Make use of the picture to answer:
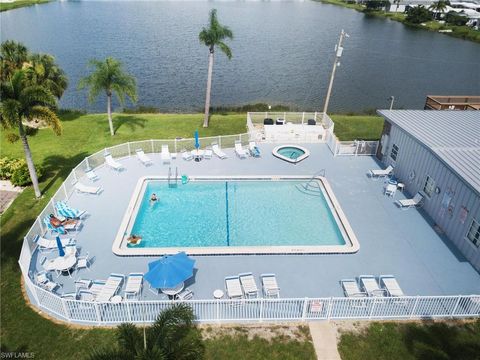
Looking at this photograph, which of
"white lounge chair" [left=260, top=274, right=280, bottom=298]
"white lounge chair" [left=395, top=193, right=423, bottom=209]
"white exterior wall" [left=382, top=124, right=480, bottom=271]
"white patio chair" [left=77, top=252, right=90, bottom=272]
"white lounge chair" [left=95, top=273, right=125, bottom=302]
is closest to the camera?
"white lounge chair" [left=95, top=273, right=125, bottom=302]

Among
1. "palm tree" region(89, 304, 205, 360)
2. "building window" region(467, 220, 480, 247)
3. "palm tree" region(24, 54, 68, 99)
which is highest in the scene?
"palm tree" region(24, 54, 68, 99)

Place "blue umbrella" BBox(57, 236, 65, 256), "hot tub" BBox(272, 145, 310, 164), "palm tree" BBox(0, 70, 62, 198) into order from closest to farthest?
1. "blue umbrella" BBox(57, 236, 65, 256)
2. "palm tree" BBox(0, 70, 62, 198)
3. "hot tub" BBox(272, 145, 310, 164)

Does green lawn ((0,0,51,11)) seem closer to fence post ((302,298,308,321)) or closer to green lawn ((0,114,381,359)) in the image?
green lawn ((0,114,381,359))

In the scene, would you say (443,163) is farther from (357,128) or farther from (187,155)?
(187,155)

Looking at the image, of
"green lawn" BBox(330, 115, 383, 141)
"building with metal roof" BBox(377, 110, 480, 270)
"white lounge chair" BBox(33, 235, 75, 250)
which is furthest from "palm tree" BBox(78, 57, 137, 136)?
"building with metal roof" BBox(377, 110, 480, 270)

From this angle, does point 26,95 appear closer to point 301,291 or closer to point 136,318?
point 136,318

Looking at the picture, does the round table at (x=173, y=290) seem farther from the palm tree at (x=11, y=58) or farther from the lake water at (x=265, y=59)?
the lake water at (x=265, y=59)

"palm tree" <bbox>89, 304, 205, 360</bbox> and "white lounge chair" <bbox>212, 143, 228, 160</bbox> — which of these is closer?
"palm tree" <bbox>89, 304, 205, 360</bbox>

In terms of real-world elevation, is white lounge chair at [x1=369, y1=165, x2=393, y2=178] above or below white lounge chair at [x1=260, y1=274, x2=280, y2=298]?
above
